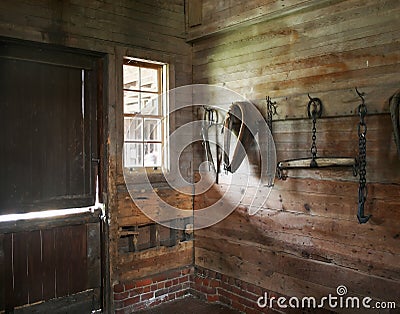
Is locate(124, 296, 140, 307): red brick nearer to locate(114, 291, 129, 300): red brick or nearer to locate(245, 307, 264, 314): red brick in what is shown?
locate(114, 291, 129, 300): red brick

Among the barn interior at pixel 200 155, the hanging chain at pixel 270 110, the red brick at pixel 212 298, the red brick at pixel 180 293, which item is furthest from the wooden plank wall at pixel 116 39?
the hanging chain at pixel 270 110

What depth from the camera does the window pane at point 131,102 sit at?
351 cm

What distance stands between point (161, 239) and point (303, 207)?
1.43 m

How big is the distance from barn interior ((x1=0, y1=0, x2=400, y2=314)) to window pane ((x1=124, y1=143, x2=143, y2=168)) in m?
0.02

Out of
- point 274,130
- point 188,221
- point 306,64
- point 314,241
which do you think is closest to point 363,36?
point 306,64

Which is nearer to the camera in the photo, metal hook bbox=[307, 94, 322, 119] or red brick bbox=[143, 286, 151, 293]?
metal hook bbox=[307, 94, 322, 119]

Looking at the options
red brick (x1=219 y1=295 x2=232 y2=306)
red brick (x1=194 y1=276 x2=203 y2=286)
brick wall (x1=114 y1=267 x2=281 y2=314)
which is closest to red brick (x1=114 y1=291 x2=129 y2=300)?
brick wall (x1=114 y1=267 x2=281 y2=314)

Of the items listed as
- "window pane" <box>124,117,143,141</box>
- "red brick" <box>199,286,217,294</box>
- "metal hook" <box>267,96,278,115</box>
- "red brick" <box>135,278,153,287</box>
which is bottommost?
"red brick" <box>199,286,217,294</box>

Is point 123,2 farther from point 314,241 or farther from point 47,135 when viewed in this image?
point 314,241

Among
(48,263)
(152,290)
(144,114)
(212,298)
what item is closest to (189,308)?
(212,298)

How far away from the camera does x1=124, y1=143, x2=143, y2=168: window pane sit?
3.48 metres

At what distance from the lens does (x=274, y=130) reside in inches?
124

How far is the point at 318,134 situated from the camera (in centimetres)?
285

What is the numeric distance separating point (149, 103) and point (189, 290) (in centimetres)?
186
